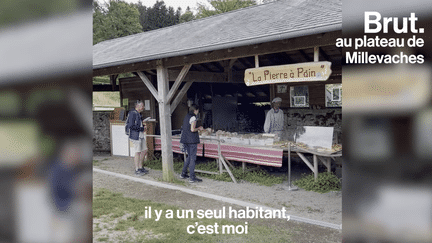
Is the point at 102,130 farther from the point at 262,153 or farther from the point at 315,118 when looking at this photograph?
the point at 315,118

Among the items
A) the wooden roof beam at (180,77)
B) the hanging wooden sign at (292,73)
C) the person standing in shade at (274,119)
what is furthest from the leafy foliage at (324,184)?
the wooden roof beam at (180,77)

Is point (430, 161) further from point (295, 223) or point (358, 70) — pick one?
point (295, 223)

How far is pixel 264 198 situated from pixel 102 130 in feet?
27.6

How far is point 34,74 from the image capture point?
2.14 feet

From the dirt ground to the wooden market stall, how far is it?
96 cm

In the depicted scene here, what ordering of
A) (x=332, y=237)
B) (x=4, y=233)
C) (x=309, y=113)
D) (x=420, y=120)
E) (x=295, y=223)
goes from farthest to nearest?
(x=309, y=113), (x=295, y=223), (x=332, y=237), (x=420, y=120), (x=4, y=233)

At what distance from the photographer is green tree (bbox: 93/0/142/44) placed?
29.6 metres

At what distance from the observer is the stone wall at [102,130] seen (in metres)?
12.5

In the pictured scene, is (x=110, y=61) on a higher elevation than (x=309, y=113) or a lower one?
higher

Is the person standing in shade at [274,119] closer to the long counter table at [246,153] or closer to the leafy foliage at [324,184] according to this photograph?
the long counter table at [246,153]

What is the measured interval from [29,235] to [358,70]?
2.41 metres

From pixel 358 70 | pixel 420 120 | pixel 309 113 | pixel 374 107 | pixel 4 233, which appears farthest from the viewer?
pixel 309 113

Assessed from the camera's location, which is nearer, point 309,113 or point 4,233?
point 4,233

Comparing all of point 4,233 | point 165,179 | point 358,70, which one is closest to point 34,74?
point 4,233
